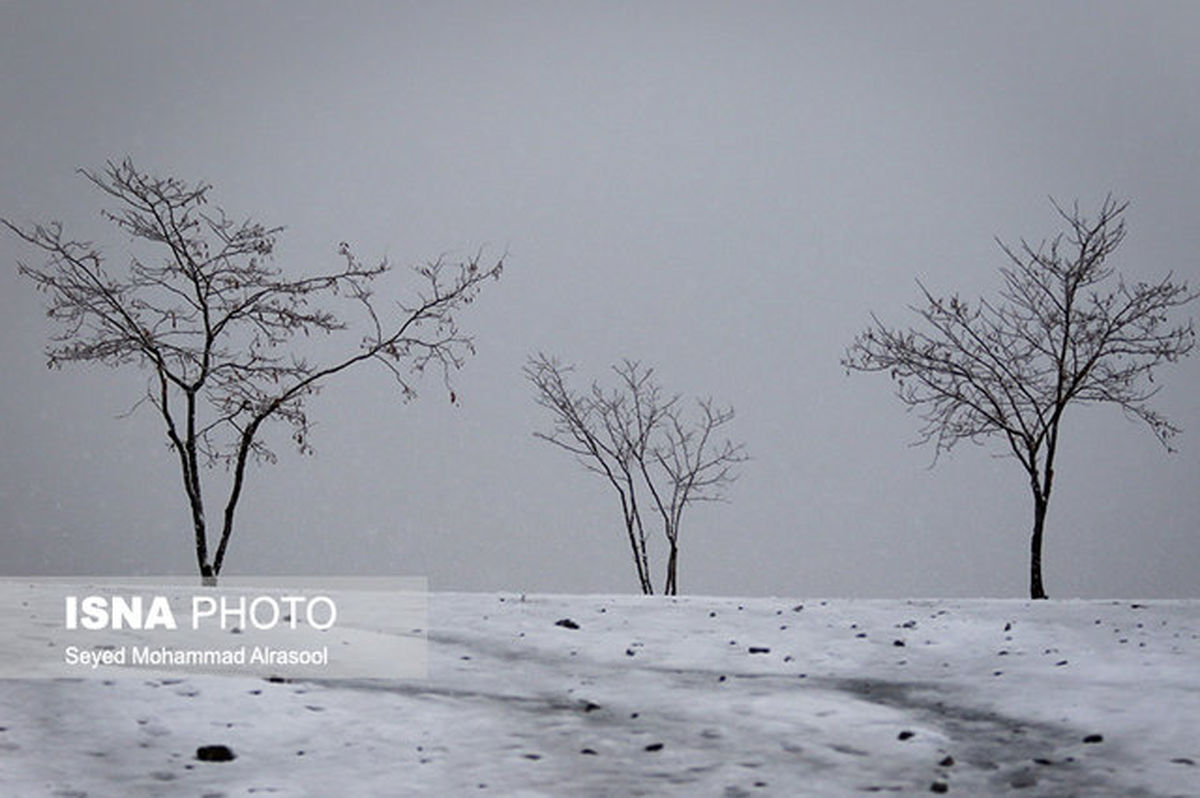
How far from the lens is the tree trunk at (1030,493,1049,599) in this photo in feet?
44.0

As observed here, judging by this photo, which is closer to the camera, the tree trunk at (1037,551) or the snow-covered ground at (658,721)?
the snow-covered ground at (658,721)

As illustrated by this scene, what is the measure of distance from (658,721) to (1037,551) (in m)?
9.05

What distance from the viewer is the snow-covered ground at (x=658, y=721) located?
4859 millimetres

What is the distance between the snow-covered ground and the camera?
486cm

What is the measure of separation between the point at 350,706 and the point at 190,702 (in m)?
0.72

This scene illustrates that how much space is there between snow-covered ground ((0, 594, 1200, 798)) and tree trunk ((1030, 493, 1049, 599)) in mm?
5717

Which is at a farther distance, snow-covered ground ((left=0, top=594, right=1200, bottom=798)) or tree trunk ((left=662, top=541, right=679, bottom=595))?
tree trunk ((left=662, top=541, right=679, bottom=595))

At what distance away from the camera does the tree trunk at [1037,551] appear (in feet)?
44.0

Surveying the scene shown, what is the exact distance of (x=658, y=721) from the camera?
5.71 metres

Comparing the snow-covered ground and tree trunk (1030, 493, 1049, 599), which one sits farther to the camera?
tree trunk (1030, 493, 1049, 599)

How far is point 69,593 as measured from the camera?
8750mm

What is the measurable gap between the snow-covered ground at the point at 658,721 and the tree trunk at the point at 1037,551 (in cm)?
572

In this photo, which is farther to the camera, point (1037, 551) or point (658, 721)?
point (1037, 551)

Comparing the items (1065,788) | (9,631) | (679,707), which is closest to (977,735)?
(1065,788)
